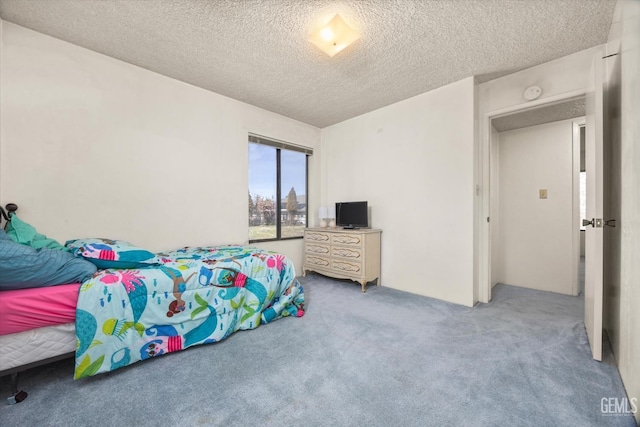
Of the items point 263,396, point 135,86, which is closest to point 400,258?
point 263,396

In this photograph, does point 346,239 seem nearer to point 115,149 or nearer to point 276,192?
point 276,192

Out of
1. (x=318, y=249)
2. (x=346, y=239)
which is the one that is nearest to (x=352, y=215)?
(x=346, y=239)

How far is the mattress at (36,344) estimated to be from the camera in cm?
140

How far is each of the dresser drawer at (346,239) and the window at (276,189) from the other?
808mm

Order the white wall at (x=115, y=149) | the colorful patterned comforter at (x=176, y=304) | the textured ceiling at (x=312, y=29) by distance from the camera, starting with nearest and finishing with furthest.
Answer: the colorful patterned comforter at (x=176, y=304)
the textured ceiling at (x=312, y=29)
the white wall at (x=115, y=149)

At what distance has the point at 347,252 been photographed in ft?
11.5

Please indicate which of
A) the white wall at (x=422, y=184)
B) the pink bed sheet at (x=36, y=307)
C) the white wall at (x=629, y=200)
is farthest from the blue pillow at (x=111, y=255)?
the white wall at (x=629, y=200)

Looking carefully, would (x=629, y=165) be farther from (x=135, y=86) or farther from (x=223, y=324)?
(x=135, y=86)

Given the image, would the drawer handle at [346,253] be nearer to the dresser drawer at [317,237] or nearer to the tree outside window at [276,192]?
the dresser drawer at [317,237]

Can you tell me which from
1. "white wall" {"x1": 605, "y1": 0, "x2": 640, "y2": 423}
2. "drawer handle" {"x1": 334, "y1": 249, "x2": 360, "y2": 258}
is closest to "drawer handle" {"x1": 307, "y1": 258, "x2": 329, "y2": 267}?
"drawer handle" {"x1": 334, "y1": 249, "x2": 360, "y2": 258}

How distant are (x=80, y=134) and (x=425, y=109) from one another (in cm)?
368

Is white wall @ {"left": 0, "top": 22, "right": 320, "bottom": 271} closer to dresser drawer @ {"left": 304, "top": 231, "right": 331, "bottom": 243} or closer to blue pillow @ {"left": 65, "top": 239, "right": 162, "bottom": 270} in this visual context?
blue pillow @ {"left": 65, "top": 239, "right": 162, "bottom": 270}

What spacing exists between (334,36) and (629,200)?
2183 millimetres

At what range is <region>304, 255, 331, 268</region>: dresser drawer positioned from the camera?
376 centimetres
